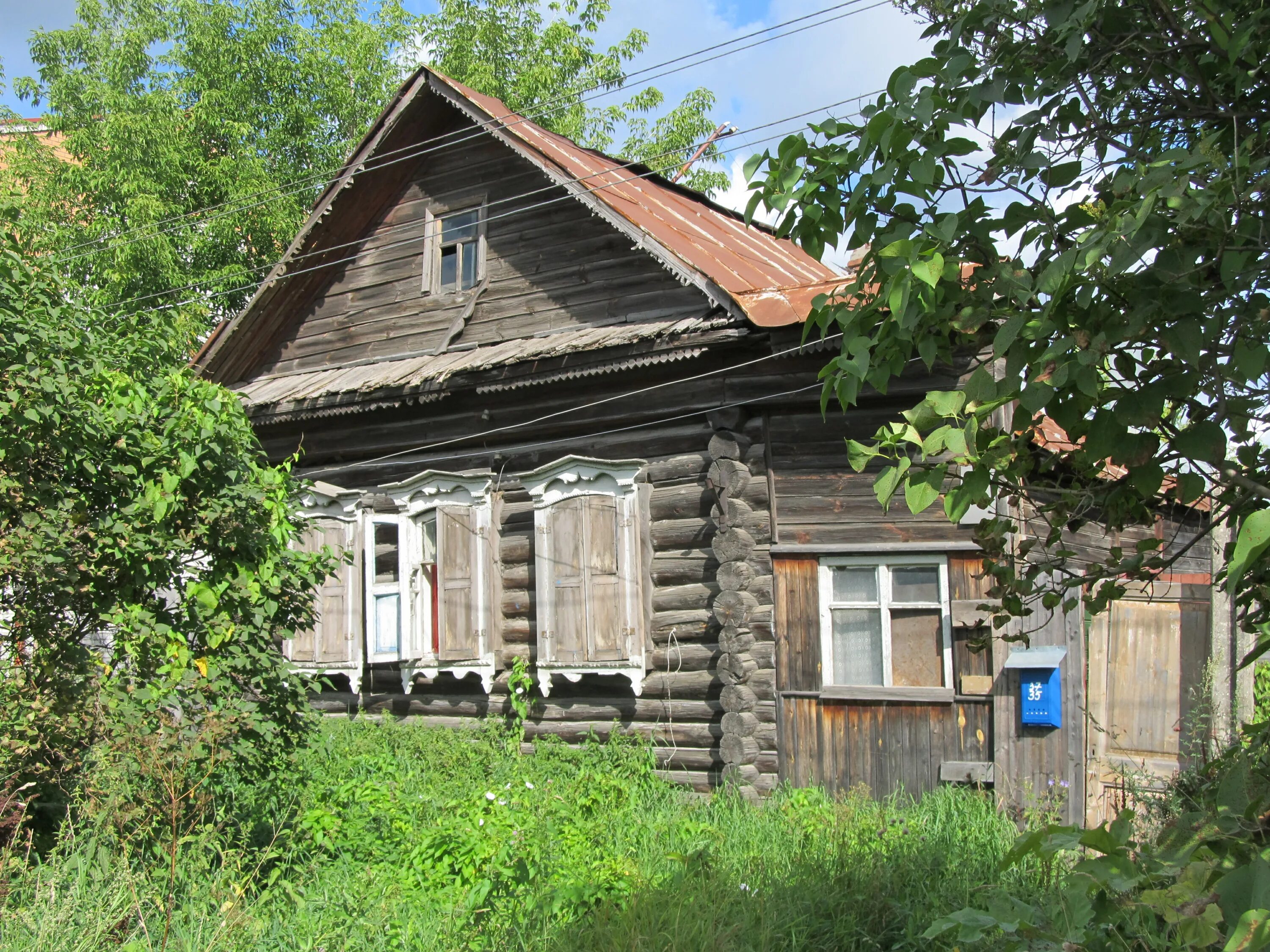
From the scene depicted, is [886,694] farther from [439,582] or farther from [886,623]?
[439,582]

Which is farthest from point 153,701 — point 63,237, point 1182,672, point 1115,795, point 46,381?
point 63,237

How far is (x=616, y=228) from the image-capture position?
9.60m

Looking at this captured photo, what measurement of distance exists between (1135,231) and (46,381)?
501 cm

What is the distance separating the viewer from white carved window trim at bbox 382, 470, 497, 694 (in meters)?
9.94

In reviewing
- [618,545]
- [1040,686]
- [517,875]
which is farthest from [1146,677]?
[517,875]

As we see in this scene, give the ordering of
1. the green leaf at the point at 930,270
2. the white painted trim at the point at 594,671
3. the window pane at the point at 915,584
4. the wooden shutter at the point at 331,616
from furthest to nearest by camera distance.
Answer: the wooden shutter at the point at 331,616 < the white painted trim at the point at 594,671 < the window pane at the point at 915,584 < the green leaf at the point at 930,270

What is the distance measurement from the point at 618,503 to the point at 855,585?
7.18 ft

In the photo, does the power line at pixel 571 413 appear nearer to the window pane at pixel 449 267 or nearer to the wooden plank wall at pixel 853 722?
the wooden plank wall at pixel 853 722

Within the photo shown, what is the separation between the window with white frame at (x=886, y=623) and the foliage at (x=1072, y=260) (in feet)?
17.2

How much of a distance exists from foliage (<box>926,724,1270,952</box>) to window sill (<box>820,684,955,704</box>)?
5.71m

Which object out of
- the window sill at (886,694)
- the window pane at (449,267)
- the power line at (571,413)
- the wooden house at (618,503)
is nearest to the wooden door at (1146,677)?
the wooden house at (618,503)

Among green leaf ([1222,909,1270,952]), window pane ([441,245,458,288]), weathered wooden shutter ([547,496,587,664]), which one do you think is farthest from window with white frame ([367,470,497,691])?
green leaf ([1222,909,1270,952])

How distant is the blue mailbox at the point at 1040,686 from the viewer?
24.7 ft

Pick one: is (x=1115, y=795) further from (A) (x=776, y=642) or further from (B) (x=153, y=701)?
(B) (x=153, y=701)
